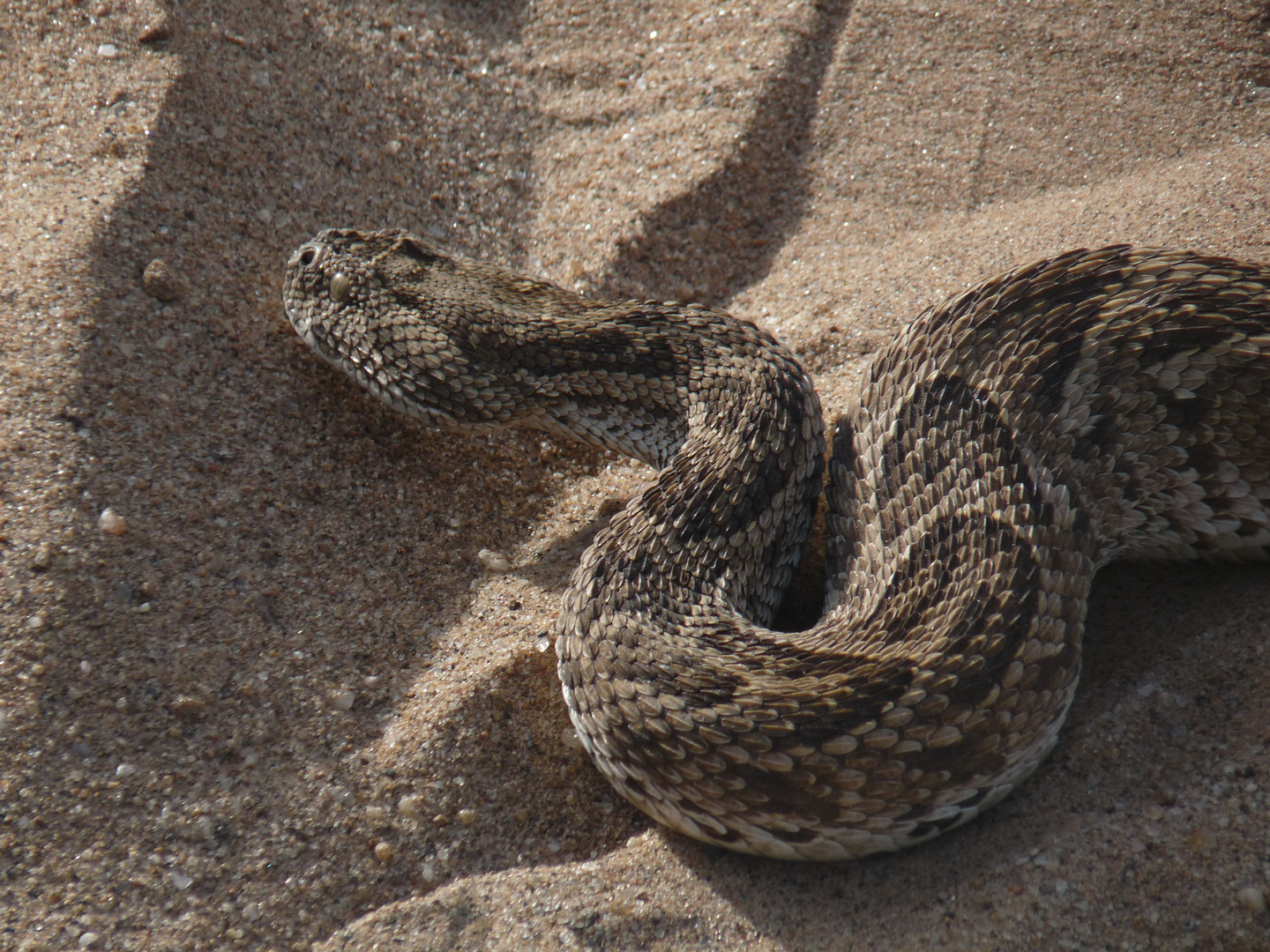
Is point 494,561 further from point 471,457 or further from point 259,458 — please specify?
point 259,458

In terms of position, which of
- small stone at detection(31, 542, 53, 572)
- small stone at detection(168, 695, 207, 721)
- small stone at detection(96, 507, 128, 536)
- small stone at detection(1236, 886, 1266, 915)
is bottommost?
small stone at detection(168, 695, 207, 721)

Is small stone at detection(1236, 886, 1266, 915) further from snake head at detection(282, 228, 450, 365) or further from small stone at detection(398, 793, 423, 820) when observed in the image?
snake head at detection(282, 228, 450, 365)

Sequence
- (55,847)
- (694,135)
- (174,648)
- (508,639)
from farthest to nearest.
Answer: (694,135) → (508,639) → (174,648) → (55,847)

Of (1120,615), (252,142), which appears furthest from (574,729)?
(252,142)

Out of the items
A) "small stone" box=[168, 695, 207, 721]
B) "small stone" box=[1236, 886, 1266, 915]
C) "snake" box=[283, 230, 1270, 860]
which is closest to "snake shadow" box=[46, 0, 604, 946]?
"small stone" box=[168, 695, 207, 721]

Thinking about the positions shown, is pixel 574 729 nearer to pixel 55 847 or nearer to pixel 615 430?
pixel 615 430

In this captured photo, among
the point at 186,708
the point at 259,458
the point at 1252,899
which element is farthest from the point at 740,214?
the point at 1252,899

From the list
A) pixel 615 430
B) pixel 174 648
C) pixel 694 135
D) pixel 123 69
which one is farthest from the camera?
pixel 694 135
